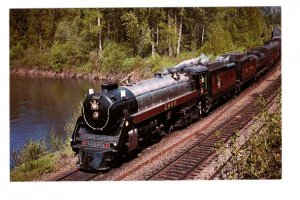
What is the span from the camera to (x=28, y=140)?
1602 centimetres

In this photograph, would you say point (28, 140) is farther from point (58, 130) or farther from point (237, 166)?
point (237, 166)

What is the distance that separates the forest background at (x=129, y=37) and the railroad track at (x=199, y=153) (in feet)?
14.5

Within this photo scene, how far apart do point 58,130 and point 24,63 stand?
12.2 ft

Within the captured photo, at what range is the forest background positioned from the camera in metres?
15.3

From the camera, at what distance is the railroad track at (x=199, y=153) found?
12.1 meters

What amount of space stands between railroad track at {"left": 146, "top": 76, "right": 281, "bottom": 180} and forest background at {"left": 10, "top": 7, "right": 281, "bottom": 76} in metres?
4.43

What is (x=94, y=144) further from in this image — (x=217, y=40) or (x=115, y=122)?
(x=217, y=40)

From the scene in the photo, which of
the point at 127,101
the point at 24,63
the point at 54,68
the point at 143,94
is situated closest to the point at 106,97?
the point at 127,101

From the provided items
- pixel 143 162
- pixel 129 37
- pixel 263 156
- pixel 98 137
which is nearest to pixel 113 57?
pixel 129 37

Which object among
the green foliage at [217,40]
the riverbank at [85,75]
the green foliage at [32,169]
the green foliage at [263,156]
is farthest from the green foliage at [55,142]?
the green foliage at [217,40]

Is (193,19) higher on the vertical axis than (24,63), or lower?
higher

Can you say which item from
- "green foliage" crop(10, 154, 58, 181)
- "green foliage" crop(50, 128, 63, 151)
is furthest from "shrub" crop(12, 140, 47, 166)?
"green foliage" crop(10, 154, 58, 181)

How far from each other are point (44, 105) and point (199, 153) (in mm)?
9761

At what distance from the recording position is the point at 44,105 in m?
19.7
